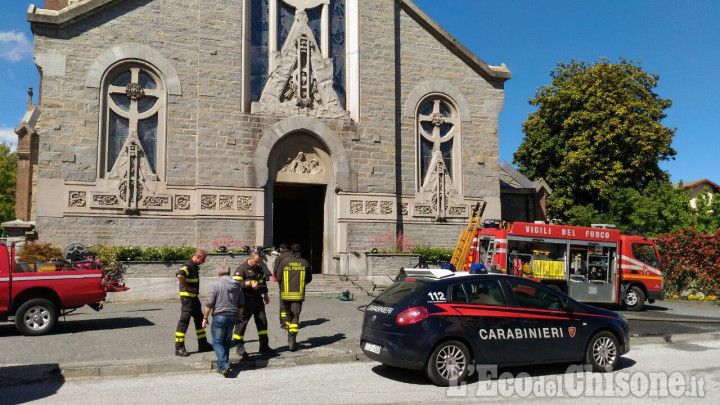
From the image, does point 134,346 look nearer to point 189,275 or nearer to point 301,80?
point 189,275

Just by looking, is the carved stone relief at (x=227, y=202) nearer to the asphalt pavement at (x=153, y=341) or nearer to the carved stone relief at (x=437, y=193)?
the asphalt pavement at (x=153, y=341)

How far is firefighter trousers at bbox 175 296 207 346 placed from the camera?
920cm

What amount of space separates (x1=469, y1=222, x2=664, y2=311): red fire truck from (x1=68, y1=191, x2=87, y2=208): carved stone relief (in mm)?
11924

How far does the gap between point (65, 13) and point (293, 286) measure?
12.9 meters

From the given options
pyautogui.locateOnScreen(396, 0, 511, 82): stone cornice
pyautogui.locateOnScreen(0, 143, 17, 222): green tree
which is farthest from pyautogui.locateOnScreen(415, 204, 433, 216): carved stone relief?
pyautogui.locateOnScreen(0, 143, 17, 222): green tree

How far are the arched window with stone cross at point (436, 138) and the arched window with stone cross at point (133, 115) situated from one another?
9.27 meters

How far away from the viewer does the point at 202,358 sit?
29.7 ft

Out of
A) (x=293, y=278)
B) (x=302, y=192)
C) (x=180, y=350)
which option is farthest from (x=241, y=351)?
(x=302, y=192)

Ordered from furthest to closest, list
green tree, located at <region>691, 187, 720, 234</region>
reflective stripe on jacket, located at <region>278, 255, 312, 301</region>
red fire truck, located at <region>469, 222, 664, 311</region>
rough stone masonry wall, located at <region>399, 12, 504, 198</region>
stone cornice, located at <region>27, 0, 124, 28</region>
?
green tree, located at <region>691, 187, 720, 234</region> → rough stone masonry wall, located at <region>399, 12, 504, 198</region> → stone cornice, located at <region>27, 0, 124, 28</region> → red fire truck, located at <region>469, 222, 664, 311</region> → reflective stripe on jacket, located at <region>278, 255, 312, 301</region>

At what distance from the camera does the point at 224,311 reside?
8.49m

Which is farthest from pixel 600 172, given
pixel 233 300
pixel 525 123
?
pixel 233 300

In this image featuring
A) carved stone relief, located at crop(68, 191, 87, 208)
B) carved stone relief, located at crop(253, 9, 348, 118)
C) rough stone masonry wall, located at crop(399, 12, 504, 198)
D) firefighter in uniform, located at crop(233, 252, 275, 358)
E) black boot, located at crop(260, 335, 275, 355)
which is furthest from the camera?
rough stone masonry wall, located at crop(399, 12, 504, 198)

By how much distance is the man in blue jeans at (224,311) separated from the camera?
27.4 feet

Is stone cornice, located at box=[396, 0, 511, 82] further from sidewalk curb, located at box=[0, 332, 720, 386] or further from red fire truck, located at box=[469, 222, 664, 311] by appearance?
sidewalk curb, located at box=[0, 332, 720, 386]
